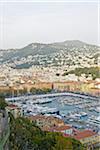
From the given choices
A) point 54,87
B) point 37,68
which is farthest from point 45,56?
point 54,87

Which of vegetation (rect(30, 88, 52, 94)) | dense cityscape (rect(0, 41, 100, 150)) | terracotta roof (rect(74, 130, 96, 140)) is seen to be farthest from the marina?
terracotta roof (rect(74, 130, 96, 140))

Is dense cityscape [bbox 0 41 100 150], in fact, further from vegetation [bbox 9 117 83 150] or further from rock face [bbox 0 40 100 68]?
vegetation [bbox 9 117 83 150]

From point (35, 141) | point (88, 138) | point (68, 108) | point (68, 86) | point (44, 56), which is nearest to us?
point (35, 141)

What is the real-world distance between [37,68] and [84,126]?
258 inches

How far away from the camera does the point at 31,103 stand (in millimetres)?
8055

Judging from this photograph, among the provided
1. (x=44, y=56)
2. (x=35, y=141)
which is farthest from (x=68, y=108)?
(x=44, y=56)

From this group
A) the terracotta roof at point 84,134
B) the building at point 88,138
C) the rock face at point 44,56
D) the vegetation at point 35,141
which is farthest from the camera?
the rock face at point 44,56

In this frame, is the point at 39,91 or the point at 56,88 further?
the point at 56,88

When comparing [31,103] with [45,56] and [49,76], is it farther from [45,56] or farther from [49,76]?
[45,56]

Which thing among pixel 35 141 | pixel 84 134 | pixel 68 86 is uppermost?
pixel 35 141

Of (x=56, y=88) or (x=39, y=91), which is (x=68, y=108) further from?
(x=56, y=88)

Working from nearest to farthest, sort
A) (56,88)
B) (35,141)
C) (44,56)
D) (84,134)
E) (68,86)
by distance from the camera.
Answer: (35,141), (84,134), (68,86), (56,88), (44,56)

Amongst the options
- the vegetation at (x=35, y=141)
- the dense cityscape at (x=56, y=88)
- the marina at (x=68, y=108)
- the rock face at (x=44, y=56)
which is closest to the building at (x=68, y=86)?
the dense cityscape at (x=56, y=88)

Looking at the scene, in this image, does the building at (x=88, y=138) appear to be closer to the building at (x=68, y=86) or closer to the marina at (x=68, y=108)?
the marina at (x=68, y=108)
